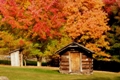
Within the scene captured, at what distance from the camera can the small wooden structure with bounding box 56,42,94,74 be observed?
4438 cm

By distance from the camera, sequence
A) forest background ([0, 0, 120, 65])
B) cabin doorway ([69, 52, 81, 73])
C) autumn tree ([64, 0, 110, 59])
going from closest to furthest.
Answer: cabin doorway ([69, 52, 81, 73])
forest background ([0, 0, 120, 65])
autumn tree ([64, 0, 110, 59])

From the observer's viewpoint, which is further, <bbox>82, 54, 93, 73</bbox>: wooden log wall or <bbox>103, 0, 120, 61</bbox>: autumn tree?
<bbox>103, 0, 120, 61</bbox>: autumn tree

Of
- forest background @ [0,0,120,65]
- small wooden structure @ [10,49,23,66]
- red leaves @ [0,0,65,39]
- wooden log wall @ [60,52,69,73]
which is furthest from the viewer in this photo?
small wooden structure @ [10,49,23,66]

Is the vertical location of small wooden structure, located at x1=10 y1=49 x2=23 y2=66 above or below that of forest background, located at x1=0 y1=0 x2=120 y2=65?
below

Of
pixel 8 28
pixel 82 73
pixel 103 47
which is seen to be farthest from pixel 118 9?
pixel 8 28

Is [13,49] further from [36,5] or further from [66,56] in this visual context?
[66,56]

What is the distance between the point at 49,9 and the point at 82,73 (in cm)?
1306

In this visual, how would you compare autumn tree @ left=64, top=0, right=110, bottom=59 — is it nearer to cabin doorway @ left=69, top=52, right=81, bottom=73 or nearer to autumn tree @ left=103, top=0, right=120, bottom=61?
autumn tree @ left=103, top=0, right=120, bottom=61

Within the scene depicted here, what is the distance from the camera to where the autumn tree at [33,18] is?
50.4m

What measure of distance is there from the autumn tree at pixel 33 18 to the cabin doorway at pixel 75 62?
25.9ft

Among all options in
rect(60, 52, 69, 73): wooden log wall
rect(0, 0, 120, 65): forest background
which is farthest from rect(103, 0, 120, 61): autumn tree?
rect(60, 52, 69, 73): wooden log wall

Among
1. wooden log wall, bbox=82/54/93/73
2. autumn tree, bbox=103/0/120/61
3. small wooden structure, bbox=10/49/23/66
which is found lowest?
wooden log wall, bbox=82/54/93/73

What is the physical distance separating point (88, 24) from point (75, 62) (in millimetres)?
9545

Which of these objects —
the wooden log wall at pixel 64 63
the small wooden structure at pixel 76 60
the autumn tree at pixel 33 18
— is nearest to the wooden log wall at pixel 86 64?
the small wooden structure at pixel 76 60
